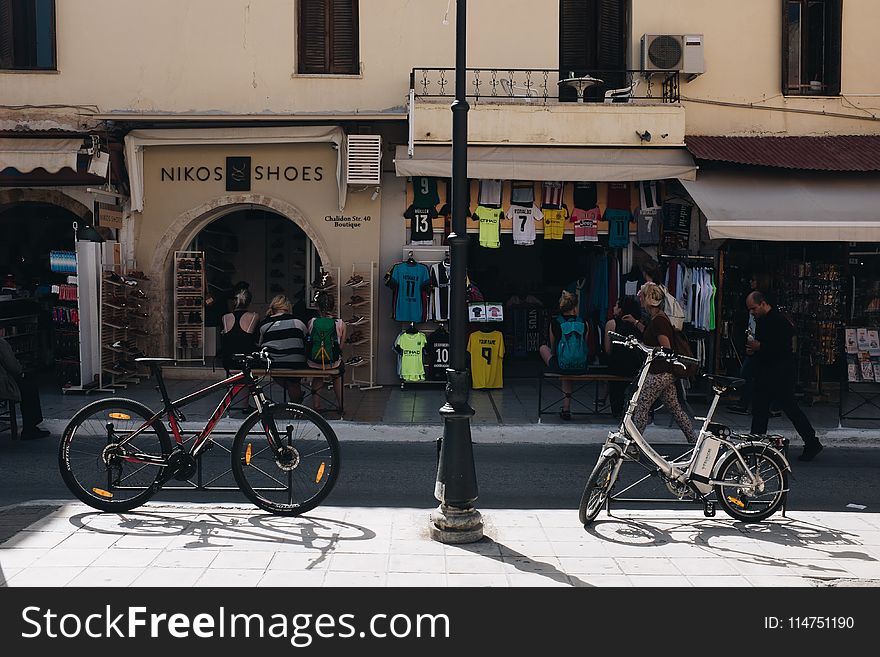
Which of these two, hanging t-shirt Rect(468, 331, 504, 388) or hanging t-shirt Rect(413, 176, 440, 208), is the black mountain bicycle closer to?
hanging t-shirt Rect(468, 331, 504, 388)

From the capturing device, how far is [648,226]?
13.8 meters

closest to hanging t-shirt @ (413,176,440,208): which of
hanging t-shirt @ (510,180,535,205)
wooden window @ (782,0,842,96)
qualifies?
hanging t-shirt @ (510,180,535,205)

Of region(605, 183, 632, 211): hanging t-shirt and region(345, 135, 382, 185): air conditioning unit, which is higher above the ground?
region(345, 135, 382, 185): air conditioning unit

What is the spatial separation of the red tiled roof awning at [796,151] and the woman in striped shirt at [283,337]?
6.44 meters

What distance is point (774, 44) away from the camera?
1398 cm

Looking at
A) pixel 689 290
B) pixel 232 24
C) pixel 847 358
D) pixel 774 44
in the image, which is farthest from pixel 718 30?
pixel 232 24

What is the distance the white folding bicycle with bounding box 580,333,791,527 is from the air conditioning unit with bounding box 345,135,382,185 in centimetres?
790

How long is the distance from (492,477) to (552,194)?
21.2ft

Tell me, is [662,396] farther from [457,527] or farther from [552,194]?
[552,194]

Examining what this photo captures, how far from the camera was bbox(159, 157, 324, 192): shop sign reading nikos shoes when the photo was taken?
1411cm

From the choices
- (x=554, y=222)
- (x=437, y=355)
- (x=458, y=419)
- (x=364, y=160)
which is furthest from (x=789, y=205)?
(x=458, y=419)

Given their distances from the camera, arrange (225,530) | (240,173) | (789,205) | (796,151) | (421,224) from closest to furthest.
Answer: (225,530), (789,205), (796,151), (421,224), (240,173)

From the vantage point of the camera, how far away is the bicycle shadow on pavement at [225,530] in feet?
19.8

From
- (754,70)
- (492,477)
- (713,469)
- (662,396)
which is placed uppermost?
(754,70)
